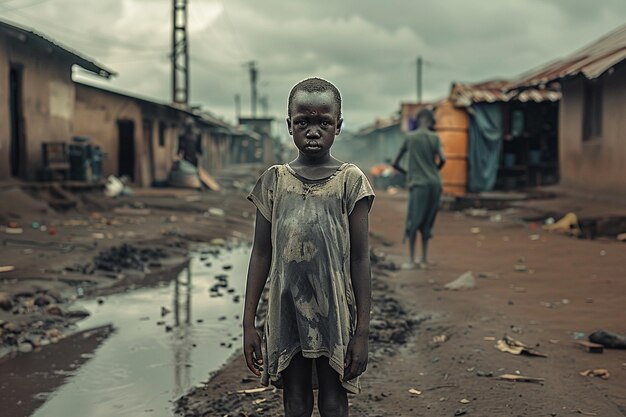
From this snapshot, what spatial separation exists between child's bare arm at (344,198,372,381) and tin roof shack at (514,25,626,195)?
33.2ft

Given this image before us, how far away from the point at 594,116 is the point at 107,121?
1286 cm

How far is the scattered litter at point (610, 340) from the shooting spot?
4852mm

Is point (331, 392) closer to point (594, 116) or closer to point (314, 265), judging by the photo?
point (314, 265)

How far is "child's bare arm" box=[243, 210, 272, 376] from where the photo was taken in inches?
103

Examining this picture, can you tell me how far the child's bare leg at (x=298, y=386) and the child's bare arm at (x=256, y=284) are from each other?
122 millimetres

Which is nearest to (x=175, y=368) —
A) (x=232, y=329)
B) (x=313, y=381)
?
(x=232, y=329)

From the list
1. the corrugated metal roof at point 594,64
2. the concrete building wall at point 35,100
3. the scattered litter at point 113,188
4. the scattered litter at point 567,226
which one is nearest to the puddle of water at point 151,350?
the scattered litter at point 567,226

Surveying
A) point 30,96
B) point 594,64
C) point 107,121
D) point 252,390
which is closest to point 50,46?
point 30,96

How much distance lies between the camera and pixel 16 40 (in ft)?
45.1

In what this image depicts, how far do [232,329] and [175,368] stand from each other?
113cm

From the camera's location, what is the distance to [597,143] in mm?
14742

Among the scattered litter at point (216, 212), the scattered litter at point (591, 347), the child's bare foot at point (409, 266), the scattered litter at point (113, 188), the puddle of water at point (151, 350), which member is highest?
the scattered litter at point (113, 188)

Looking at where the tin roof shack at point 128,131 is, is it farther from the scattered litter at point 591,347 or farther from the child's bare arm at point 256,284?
the child's bare arm at point 256,284

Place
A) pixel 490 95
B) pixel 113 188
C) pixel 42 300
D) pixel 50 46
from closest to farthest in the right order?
pixel 42 300, pixel 50 46, pixel 113 188, pixel 490 95
